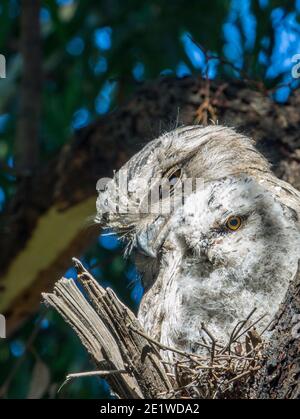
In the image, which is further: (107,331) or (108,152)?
(108,152)

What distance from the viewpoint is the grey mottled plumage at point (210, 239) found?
93.2 inches

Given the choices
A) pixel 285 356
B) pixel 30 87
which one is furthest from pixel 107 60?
pixel 285 356

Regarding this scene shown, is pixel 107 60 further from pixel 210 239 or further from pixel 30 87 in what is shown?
pixel 210 239

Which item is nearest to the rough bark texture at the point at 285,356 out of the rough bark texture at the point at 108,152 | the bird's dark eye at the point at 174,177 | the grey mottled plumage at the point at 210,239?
the grey mottled plumage at the point at 210,239

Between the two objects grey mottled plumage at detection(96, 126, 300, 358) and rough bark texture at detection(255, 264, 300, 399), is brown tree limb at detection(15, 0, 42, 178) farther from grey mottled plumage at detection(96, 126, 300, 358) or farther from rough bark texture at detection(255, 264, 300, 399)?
rough bark texture at detection(255, 264, 300, 399)

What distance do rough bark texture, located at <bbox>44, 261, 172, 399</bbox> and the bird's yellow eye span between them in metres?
0.54

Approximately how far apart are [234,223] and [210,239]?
79 mm

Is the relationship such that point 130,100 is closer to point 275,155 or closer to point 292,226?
point 275,155

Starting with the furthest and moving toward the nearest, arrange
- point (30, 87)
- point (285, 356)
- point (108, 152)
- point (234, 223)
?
point (30, 87), point (108, 152), point (234, 223), point (285, 356)

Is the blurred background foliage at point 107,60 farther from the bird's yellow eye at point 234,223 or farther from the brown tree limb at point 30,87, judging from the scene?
the bird's yellow eye at point 234,223

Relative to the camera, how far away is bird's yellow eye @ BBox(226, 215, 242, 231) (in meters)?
2.44

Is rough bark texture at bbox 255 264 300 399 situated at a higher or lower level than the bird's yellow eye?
lower

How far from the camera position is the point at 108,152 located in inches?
140

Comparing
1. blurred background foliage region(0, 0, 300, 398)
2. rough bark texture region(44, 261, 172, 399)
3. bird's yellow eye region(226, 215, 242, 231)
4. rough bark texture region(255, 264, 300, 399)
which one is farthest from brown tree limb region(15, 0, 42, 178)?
rough bark texture region(255, 264, 300, 399)
